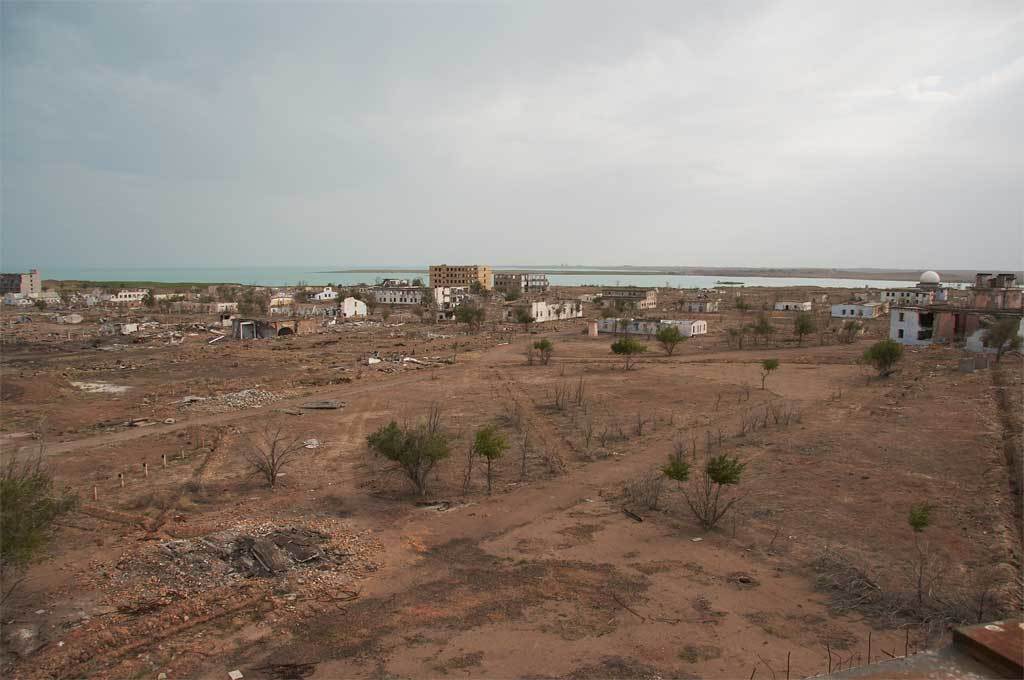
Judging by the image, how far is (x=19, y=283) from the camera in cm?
11812

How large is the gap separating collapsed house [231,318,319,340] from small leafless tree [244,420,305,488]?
32716 mm

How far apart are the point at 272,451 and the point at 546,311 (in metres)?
55.3

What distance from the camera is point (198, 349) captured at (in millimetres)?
44906

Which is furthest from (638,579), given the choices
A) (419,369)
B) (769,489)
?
(419,369)

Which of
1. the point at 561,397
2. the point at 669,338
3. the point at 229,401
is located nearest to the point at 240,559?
the point at 229,401

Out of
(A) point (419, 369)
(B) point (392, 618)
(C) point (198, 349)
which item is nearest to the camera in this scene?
(B) point (392, 618)

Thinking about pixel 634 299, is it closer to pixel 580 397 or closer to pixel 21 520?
pixel 580 397

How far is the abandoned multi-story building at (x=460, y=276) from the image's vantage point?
392 feet

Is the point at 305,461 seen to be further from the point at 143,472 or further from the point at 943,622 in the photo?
the point at 943,622

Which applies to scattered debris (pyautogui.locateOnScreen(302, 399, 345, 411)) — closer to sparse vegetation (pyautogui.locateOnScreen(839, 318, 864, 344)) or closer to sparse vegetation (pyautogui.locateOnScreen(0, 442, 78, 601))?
sparse vegetation (pyautogui.locateOnScreen(0, 442, 78, 601))

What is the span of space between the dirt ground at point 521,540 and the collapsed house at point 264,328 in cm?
2515

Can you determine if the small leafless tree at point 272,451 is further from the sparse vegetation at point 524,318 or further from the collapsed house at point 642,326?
the sparse vegetation at point 524,318

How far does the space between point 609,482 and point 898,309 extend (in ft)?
134

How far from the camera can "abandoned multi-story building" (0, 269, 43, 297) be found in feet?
386
